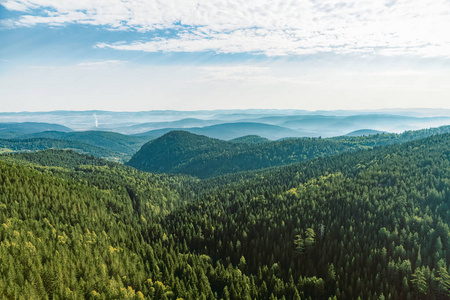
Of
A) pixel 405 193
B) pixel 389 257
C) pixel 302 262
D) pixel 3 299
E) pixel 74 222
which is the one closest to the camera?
pixel 3 299

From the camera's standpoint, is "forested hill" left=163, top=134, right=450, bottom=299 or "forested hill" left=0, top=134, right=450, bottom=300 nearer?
"forested hill" left=0, top=134, right=450, bottom=300

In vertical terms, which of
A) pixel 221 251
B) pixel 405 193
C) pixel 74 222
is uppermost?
pixel 405 193

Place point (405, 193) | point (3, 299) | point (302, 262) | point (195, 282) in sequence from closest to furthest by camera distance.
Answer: point (3, 299), point (195, 282), point (302, 262), point (405, 193)

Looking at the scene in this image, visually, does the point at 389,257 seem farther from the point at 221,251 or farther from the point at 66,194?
the point at 66,194

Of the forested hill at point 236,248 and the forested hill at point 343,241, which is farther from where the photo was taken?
the forested hill at point 343,241

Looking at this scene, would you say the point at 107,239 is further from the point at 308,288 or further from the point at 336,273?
the point at 336,273

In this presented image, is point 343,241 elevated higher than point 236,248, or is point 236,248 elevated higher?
point 343,241

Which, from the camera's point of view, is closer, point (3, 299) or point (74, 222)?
point (3, 299)

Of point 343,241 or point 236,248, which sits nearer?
point 343,241

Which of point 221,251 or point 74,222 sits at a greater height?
point 74,222

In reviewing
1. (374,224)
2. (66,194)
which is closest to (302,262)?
(374,224)
